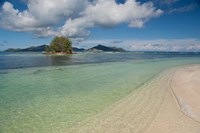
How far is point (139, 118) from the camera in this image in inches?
320

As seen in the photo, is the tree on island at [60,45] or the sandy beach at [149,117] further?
the tree on island at [60,45]

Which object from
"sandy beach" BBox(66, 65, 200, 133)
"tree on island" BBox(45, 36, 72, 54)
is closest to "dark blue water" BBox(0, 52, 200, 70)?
"sandy beach" BBox(66, 65, 200, 133)

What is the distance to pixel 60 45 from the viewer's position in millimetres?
123688

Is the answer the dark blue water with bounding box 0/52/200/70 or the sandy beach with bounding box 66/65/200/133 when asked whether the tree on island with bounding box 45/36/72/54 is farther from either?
the sandy beach with bounding box 66/65/200/133

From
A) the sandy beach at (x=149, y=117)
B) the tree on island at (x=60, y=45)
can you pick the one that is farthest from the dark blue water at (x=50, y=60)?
the tree on island at (x=60, y=45)

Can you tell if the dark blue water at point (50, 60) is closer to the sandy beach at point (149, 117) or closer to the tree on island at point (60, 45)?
the sandy beach at point (149, 117)

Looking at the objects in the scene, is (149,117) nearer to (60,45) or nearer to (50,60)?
(50,60)

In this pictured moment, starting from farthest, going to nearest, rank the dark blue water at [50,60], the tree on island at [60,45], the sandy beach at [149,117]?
the tree on island at [60,45], the dark blue water at [50,60], the sandy beach at [149,117]

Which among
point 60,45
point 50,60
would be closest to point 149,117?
point 50,60

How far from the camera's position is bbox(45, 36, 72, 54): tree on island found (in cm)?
12368

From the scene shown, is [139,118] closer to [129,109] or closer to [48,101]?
[129,109]

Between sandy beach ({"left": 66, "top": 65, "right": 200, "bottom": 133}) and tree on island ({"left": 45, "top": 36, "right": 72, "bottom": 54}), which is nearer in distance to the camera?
sandy beach ({"left": 66, "top": 65, "right": 200, "bottom": 133})

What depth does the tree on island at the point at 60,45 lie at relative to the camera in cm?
12368

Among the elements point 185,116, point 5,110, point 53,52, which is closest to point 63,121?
point 5,110
